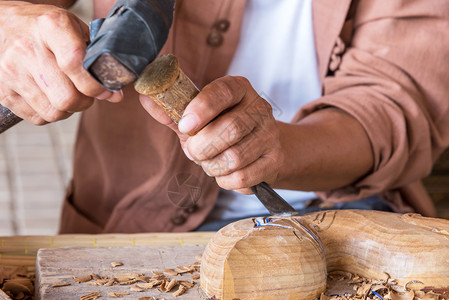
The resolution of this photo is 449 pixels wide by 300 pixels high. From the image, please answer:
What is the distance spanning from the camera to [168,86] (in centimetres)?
73

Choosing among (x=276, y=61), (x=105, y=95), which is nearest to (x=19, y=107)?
(x=105, y=95)

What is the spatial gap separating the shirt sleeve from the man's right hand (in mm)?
595

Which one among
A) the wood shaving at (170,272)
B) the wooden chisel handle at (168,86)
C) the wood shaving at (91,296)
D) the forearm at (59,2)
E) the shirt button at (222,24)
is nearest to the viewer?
the wooden chisel handle at (168,86)

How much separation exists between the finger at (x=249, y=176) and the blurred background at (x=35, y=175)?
5.71ft

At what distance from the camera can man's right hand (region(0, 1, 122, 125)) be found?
75cm

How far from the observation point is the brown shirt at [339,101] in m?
1.19

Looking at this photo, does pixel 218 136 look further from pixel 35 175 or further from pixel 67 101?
pixel 35 175

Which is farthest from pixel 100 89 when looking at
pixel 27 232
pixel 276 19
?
pixel 27 232

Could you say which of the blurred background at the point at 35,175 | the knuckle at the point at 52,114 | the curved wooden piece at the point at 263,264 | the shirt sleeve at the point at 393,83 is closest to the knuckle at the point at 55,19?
the knuckle at the point at 52,114

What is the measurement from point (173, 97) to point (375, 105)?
1.95 ft

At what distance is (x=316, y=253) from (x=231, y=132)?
22cm

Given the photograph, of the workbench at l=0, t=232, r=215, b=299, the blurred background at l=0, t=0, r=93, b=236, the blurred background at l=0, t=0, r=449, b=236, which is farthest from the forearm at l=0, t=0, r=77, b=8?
the blurred background at l=0, t=0, r=93, b=236

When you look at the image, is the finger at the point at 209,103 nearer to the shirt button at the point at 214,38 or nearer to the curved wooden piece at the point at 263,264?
the curved wooden piece at the point at 263,264

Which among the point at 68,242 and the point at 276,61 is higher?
the point at 276,61
